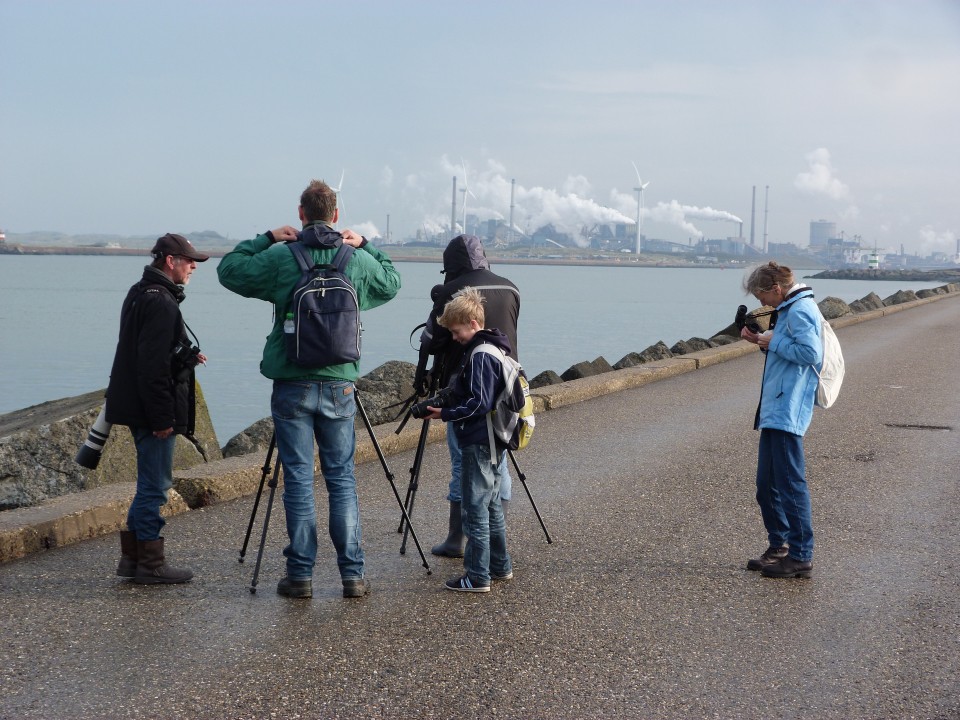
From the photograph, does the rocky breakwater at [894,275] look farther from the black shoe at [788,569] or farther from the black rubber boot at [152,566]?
the black rubber boot at [152,566]

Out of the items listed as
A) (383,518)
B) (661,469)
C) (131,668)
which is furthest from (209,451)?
(131,668)

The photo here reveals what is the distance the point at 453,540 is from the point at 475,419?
1026mm

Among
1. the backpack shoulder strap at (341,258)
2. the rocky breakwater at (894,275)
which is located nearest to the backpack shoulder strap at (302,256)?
the backpack shoulder strap at (341,258)

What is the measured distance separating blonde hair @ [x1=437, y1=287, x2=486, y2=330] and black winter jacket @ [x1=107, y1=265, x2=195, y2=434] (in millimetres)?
1286

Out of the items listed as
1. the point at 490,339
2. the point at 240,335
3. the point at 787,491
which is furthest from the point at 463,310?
the point at 240,335

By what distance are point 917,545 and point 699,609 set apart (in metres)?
1.94

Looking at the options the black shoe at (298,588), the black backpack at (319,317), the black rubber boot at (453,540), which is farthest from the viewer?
the black rubber boot at (453,540)

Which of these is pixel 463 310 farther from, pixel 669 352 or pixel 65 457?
pixel 669 352

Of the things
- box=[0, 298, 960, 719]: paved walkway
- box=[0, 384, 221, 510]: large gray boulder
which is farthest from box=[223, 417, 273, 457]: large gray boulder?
box=[0, 298, 960, 719]: paved walkway

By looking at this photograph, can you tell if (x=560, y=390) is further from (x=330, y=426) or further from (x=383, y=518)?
(x=330, y=426)

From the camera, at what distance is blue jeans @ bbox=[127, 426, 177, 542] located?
18.8 ft

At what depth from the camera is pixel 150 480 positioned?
5.76 meters

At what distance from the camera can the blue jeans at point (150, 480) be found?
573 centimetres

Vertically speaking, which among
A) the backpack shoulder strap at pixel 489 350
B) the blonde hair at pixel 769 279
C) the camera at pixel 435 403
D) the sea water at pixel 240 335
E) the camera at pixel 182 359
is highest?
the blonde hair at pixel 769 279
